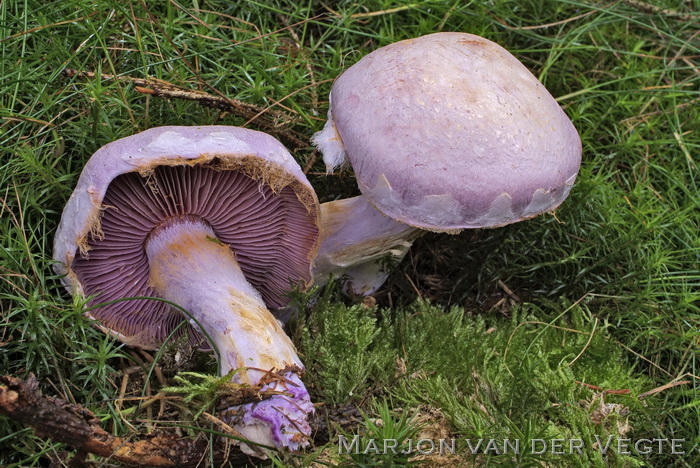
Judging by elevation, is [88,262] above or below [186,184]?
below

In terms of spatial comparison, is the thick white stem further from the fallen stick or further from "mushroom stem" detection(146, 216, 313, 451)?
the fallen stick

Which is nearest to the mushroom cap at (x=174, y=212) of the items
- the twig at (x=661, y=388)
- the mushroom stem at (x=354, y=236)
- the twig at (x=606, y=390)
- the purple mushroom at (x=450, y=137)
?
the mushroom stem at (x=354, y=236)

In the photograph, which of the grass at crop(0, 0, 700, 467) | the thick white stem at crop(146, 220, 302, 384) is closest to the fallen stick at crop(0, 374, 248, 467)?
the grass at crop(0, 0, 700, 467)

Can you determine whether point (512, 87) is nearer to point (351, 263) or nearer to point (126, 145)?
point (351, 263)

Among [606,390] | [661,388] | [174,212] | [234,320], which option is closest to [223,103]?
[174,212]

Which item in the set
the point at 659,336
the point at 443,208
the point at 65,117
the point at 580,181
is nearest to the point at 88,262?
the point at 65,117

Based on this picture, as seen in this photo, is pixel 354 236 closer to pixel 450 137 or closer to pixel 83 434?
pixel 450 137

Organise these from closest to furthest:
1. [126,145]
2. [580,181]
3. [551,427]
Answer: [126,145] → [551,427] → [580,181]

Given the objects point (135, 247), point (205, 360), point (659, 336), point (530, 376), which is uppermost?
point (135, 247)
